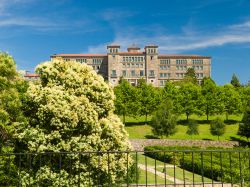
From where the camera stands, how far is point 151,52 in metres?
137

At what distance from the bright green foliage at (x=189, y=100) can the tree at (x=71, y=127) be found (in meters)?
51.1

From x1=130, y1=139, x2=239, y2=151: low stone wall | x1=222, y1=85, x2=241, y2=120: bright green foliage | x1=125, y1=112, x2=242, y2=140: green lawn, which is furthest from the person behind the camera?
x1=222, y1=85, x2=241, y2=120: bright green foliage

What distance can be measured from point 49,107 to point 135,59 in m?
122

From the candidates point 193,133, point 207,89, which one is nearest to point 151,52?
Answer: point 207,89

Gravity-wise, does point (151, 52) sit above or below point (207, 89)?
above

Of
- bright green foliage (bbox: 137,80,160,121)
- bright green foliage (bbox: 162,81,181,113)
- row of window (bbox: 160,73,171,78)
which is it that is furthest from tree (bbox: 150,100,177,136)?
row of window (bbox: 160,73,171,78)

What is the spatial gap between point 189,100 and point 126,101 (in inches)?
456

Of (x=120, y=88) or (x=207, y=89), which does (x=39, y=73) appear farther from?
(x=207, y=89)

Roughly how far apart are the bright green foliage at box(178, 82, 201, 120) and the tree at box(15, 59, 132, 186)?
5109 centimetres

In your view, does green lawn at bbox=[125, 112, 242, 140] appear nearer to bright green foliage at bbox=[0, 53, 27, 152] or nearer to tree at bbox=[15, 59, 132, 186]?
bright green foliage at bbox=[0, 53, 27, 152]

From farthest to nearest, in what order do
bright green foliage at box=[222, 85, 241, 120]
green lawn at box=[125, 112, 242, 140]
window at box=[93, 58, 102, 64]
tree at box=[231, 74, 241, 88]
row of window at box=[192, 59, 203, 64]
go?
row of window at box=[192, 59, 203, 64], window at box=[93, 58, 102, 64], tree at box=[231, 74, 241, 88], bright green foliage at box=[222, 85, 241, 120], green lawn at box=[125, 112, 242, 140]

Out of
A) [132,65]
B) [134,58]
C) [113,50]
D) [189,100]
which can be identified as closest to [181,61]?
[134,58]

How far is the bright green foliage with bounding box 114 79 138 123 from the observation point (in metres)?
65.2

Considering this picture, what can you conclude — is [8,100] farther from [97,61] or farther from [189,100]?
[97,61]
